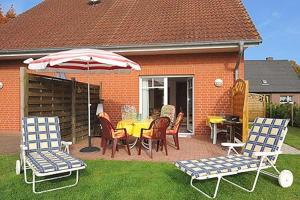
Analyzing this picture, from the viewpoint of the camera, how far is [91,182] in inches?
197

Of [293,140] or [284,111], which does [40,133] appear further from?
[284,111]

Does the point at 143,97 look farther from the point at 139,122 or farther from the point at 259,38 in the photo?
the point at 259,38

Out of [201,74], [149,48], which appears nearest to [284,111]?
[201,74]

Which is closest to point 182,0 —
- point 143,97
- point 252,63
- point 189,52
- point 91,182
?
point 189,52

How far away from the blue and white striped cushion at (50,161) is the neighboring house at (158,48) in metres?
5.87

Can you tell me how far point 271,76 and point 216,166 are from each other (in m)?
32.2

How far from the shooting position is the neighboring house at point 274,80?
104 feet

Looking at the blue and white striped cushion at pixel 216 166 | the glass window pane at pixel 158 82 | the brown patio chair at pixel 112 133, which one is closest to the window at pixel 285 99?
the glass window pane at pixel 158 82

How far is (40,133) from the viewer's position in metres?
5.60

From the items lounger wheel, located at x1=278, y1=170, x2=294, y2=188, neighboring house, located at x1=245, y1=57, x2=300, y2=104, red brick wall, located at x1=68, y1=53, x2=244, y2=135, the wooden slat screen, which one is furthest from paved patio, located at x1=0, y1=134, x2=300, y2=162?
neighboring house, located at x1=245, y1=57, x2=300, y2=104

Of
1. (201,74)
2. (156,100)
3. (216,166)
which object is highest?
(201,74)

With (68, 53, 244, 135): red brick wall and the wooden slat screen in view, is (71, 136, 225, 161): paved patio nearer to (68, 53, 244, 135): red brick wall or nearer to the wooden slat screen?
the wooden slat screen

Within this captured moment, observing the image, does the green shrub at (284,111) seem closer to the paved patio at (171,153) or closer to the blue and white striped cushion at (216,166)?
the paved patio at (171,153)

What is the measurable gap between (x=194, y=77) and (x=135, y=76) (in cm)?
227
